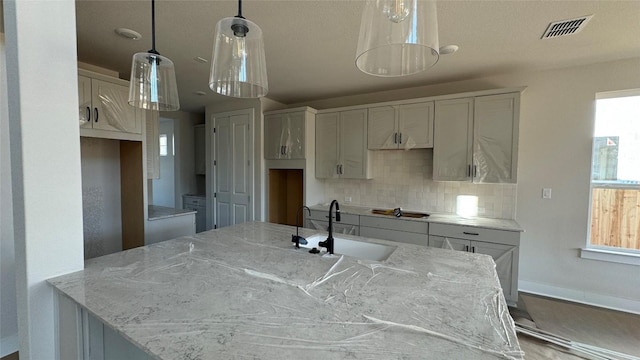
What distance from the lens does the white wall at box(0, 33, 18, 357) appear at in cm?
201

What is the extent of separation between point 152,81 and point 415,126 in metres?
2.87

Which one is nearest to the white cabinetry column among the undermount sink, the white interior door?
the undermount sink

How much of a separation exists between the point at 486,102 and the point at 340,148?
189cm

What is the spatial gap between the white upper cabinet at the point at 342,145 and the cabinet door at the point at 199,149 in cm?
271

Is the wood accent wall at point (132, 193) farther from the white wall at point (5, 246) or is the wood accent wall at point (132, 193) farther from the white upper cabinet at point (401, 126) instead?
the white upper cabinet at point (401, 126)

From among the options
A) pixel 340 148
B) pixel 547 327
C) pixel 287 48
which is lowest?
pixel 547 327

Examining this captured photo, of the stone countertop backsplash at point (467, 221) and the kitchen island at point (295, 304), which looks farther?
the stone countertop backsplash at point (467, 221)

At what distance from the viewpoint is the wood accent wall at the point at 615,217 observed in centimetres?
278

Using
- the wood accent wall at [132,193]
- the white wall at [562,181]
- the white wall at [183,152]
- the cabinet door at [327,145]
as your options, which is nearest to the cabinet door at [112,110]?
the wood accent wall at [132,193]

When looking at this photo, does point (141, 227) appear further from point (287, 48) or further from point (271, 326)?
point (271, 326)

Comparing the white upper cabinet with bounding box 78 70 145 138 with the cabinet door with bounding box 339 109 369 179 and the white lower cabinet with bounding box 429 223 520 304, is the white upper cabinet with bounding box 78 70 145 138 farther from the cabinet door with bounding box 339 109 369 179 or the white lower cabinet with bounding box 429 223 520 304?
the white lower cabinet with bounding box 429 223 520 304

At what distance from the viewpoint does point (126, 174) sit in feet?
10.2

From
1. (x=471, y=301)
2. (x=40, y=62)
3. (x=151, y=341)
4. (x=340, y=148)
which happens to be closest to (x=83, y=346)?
(x=151, y=341)

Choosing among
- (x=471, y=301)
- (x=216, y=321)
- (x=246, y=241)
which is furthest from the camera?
(x=246, y=241)
